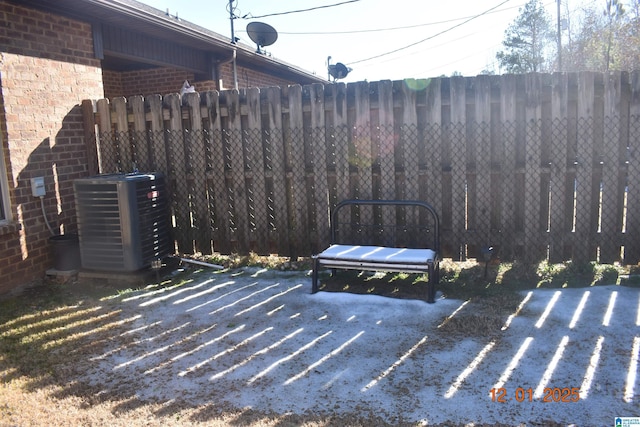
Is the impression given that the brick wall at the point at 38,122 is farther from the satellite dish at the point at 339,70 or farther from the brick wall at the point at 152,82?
the satellite dish at the point at 339,70

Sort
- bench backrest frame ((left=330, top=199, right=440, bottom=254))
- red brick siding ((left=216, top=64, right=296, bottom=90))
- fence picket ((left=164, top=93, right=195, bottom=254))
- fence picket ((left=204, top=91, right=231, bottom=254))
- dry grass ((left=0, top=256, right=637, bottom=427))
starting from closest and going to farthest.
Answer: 1. dry grass ((left=0, top=256, right=637, bottom=427))
2. bench backrest frame ((left=330, top=199, right=440, bottom=254))
3. fence picket ((left=204, top=91, right=231, bottom=254))
4. fence picket ((left=164, top=93, right=195, bottom=254))
5. red brick siding ((left=216, top=64, right=296, bottom=90))

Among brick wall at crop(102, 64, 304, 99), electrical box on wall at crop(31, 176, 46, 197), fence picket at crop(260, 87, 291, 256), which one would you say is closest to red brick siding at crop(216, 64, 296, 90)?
brick wall at crop(102, 64, 304, 99)

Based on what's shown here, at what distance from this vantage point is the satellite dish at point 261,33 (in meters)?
12.2

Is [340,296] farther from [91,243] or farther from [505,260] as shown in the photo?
[91,243]

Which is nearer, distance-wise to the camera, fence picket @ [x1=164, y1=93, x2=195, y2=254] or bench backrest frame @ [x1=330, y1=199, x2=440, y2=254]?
bench backrest frame @ [x1=330, y1=199, x2=440, y2=254]

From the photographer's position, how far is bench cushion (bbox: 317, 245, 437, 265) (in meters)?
4.78

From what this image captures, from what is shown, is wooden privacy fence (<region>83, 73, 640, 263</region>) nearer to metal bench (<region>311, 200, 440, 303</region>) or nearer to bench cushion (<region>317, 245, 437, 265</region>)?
metal bench (<region>311, 200, 440, 303</region>)

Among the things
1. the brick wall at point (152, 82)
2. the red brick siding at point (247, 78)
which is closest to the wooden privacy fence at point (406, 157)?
the brick wall at point (152, 82)

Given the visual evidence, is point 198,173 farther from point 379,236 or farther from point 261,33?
point 261,33

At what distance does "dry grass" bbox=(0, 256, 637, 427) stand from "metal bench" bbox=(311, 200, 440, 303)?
0.36 m

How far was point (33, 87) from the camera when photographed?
5.65 meters

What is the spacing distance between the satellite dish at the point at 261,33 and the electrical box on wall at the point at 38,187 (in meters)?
7.76

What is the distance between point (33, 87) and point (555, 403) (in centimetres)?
584

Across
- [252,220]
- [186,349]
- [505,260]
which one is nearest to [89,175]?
[252,220]
